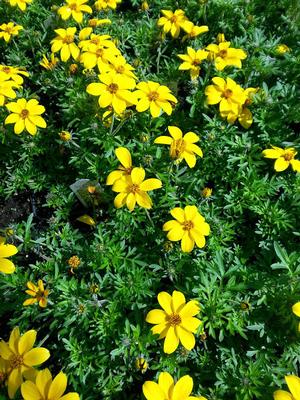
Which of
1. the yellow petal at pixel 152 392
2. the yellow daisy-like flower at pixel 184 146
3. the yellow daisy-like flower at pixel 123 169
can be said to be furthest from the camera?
the yellow daisy-like flower at pixel 184 146

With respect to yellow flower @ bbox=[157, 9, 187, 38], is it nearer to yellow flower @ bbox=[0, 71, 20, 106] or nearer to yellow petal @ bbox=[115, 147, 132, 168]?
yellow flower @ bbox=[0, 71, 20, 106]

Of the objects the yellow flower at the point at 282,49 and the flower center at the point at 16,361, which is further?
the yellow flower at the point at 282,49

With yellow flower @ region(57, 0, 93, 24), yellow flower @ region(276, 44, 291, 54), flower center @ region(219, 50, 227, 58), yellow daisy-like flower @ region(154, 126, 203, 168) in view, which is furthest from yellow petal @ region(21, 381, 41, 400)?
yellow flower @ region(276, 44, 291, 54)

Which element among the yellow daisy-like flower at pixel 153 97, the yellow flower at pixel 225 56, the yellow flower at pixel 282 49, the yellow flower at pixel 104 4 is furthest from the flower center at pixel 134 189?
the yellow flower at pixel 282 49

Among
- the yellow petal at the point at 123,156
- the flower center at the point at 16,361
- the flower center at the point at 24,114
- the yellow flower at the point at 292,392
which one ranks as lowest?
the flower center at the point at 16,361

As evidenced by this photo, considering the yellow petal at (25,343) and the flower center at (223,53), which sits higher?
the flower center at (223,53)

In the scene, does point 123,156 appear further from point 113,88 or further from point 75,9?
point 75,9

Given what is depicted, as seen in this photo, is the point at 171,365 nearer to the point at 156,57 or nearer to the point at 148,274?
the point at 148,274

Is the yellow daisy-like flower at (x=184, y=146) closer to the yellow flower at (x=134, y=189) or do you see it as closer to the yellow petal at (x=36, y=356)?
the yellow flower at (x=134, y=189)
